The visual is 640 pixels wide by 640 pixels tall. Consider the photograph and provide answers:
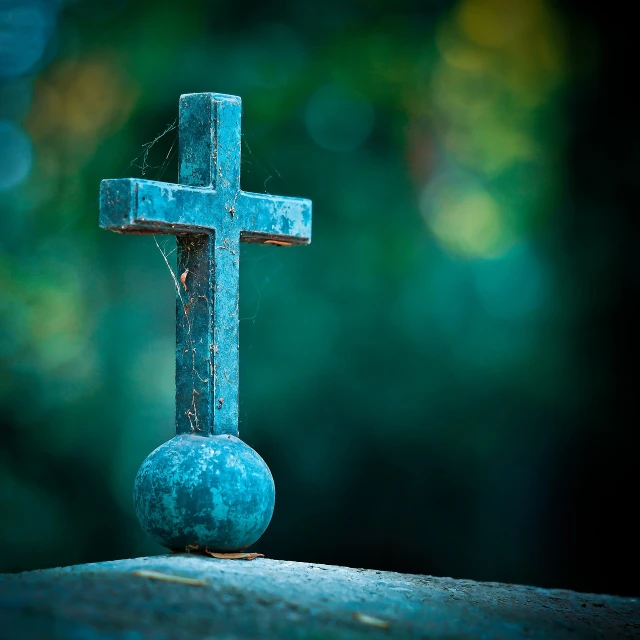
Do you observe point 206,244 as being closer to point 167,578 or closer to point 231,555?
point 231,555

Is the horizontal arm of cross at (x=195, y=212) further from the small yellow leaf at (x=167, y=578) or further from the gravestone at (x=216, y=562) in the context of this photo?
the small yellow leaf at (x=167, y=578)

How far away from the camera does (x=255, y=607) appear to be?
346cm

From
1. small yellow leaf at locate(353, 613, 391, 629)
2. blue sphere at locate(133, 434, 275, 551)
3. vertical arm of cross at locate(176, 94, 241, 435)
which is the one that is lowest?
small yellow leaf at locate(353, 613, 391, 629)

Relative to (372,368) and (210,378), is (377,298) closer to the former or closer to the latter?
(372,368)

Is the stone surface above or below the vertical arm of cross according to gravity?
below

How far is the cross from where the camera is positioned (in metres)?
4.55

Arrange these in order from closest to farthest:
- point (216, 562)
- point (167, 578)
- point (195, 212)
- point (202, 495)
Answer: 1. point (167, 578)
2. point (216, 562)
3. point (202, 495)
4. point (195, 212)

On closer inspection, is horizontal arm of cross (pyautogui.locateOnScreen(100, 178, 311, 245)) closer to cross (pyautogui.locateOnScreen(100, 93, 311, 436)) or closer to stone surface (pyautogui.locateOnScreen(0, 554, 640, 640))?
cross (pyautogui.locateOnScreen(100, 93, 311, 436))

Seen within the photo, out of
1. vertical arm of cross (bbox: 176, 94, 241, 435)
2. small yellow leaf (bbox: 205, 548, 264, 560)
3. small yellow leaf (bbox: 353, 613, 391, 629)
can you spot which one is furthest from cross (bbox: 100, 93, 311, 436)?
small yellow leaf (bbox: 353, 613, 391, 629)

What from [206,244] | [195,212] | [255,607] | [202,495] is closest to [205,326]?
[206,244]

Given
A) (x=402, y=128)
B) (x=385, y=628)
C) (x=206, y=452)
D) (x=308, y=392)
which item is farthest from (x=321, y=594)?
(x=402, y=128)

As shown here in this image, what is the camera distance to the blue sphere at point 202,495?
432 centimetres

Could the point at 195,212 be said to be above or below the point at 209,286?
above

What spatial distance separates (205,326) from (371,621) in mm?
1586
